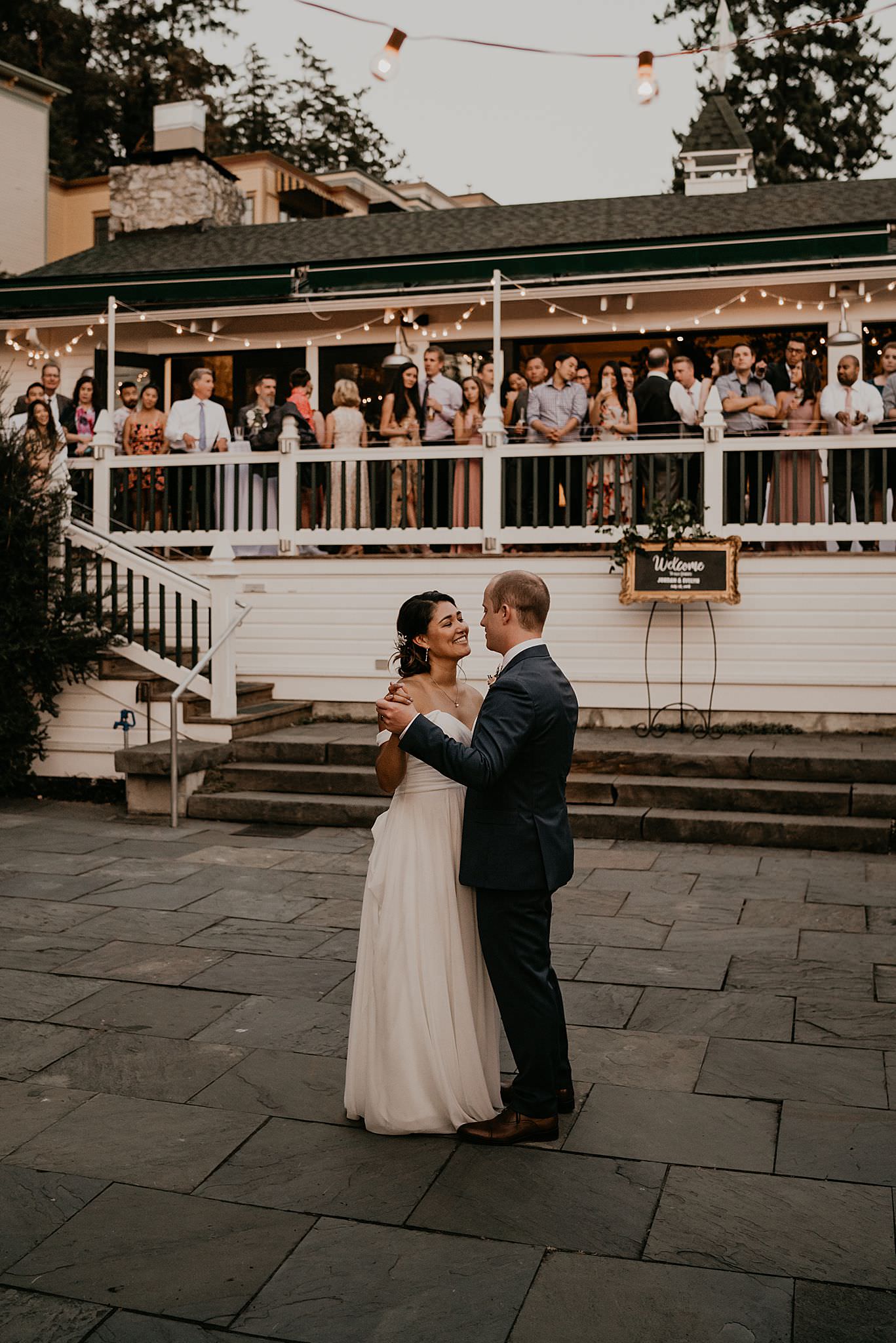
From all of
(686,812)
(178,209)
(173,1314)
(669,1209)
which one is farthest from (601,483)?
(178,209)

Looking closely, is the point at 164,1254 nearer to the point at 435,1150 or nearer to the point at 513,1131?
the point at 435,1150

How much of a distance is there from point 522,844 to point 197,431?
9.51 m

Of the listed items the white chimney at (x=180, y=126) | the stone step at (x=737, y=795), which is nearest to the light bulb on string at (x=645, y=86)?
the stone step at (x=737, y=795)

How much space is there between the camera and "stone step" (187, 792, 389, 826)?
940 cm

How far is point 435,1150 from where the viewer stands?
411 cm

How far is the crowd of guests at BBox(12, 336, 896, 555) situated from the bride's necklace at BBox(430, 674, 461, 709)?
22.2 feet

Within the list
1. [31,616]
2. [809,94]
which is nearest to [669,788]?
[31,616]

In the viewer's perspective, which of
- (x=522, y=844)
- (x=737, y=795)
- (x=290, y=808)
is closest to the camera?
(x=522, y=844)

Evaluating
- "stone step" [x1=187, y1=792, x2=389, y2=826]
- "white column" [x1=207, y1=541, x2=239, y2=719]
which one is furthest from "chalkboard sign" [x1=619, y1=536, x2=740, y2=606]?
"white column" [x1=207, y1=541, x2=239, y2=719]

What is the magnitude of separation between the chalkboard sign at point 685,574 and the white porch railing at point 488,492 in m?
0.49

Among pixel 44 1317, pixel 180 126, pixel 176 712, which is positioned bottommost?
pixel 44 1317

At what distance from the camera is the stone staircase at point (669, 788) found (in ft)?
28.8

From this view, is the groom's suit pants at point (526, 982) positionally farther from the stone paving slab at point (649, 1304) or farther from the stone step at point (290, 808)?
the stone step at point (290, 808)

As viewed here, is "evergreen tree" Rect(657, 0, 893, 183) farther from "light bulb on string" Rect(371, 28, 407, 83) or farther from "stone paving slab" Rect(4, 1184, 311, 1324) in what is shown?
"stone paving slab" Rect(4, 1184, 311, 1324)
